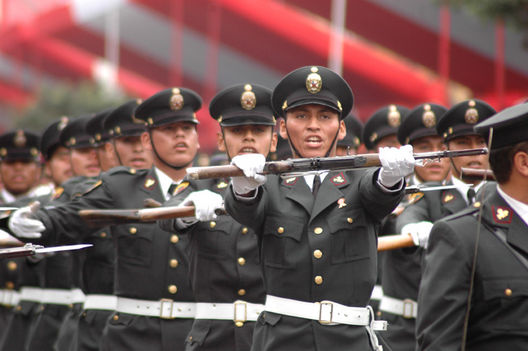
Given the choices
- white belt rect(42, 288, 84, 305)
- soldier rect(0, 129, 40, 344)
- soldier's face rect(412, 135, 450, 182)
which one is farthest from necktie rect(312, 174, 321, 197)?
soldier rect(0, 129, 40, 344)

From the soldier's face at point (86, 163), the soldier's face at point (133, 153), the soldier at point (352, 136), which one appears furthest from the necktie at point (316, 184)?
the soldier's face at point (86, 163)

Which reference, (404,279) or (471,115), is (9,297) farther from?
(471,115)

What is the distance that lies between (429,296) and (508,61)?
1925cm

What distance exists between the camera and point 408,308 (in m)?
6.50

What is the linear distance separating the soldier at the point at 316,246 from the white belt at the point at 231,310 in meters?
0.97

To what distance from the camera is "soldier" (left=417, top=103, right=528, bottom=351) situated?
3.49 meters

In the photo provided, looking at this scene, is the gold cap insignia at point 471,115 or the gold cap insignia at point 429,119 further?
the gold cap insignia at point 429,119

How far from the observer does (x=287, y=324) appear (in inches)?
172

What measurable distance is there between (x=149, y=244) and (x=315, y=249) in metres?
1.97

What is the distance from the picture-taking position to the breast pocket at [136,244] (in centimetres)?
605

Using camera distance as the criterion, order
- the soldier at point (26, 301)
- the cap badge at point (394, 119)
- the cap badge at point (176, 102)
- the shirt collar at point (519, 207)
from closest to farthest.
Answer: the shirt collar at point (519, 207) < the cap badge at point (176, 102) < the cap badge at point (394, 119) < the soldier at point (26, 301)

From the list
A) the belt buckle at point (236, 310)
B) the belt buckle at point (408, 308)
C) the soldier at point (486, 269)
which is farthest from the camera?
the belt buckle at point (408, 308)

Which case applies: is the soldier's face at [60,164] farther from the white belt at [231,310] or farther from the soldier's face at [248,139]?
the white belt at [231,310]

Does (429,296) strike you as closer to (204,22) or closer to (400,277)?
(400,277)
